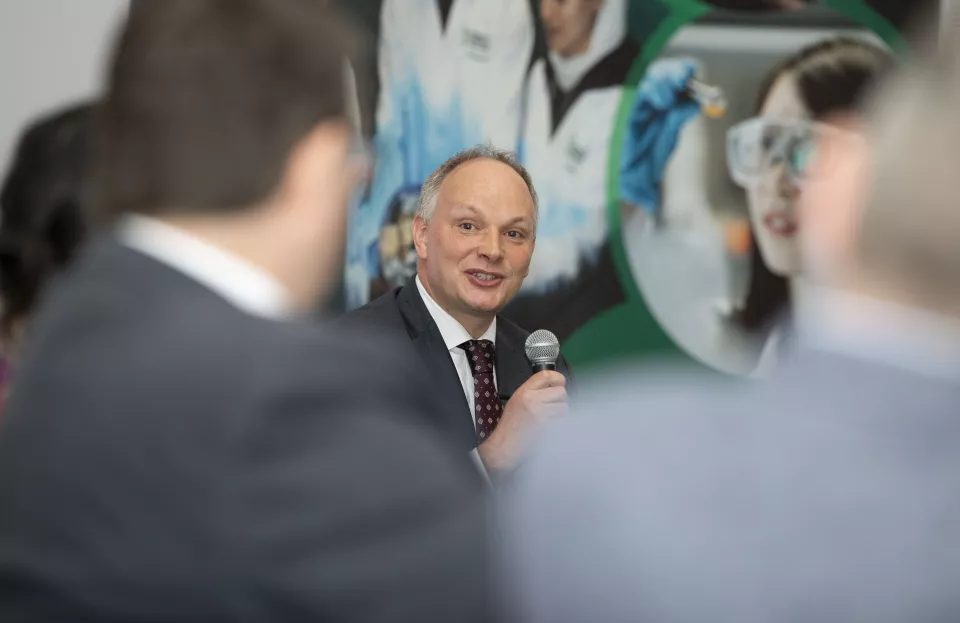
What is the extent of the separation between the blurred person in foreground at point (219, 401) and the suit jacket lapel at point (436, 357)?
164cm

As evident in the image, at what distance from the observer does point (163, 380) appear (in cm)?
71

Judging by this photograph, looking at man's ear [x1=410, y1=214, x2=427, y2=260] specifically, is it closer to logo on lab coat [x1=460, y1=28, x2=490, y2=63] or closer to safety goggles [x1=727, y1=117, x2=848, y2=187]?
logo on lab coat [x1=460, y1=28, x2=490, y2=63]

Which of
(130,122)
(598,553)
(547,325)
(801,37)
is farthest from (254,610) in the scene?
(801,37)

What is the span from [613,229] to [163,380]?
10.3 ft

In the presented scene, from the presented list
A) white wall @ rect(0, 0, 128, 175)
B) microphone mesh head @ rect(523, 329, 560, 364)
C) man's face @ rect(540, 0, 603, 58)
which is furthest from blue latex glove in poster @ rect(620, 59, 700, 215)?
white wall @ rect(0, 0, 128, 175)

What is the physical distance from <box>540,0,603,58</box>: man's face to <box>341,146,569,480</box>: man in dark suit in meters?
0.99

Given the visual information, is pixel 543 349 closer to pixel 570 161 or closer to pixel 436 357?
pixel 436 357

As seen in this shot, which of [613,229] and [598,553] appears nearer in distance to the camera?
[598,553]

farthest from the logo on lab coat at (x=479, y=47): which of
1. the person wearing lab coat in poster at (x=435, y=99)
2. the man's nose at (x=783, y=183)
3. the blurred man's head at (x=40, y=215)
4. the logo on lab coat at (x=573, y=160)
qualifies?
the blurred man's head at (x=40, y=215)

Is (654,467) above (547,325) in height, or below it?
above

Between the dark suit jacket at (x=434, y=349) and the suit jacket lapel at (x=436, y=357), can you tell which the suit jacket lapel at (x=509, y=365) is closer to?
the dark suit jacket at (x=434, y=349)

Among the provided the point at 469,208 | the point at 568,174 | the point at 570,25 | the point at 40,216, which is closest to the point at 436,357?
the point at 469,208

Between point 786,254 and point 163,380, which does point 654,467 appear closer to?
point 163,380

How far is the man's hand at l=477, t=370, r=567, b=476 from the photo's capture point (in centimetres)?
217
